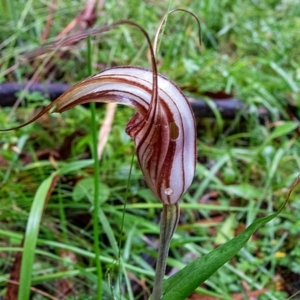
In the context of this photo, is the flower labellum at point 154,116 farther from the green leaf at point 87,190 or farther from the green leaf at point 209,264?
the green leaf at point 87,190

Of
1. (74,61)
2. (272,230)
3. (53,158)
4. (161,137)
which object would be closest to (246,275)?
(272,230)

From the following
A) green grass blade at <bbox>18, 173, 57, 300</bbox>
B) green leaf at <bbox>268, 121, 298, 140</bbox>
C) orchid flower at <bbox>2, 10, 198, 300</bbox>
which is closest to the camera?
orchid flower at <bbox>2, 10, 198, 300</bbox>

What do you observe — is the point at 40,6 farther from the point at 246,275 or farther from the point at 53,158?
the point at 246,275

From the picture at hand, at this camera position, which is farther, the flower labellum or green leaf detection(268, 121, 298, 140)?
green leaf detection(268, 121, 298, 140)

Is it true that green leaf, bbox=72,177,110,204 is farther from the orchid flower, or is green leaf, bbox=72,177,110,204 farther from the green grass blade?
the orchid flower

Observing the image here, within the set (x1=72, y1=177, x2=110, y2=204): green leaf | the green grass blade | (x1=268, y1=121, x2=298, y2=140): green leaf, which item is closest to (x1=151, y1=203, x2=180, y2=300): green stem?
the green grass blade

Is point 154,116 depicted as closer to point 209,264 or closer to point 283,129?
point 209,264
